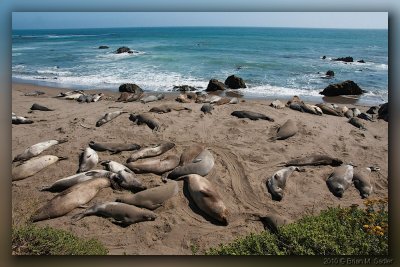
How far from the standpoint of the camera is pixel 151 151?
673cm

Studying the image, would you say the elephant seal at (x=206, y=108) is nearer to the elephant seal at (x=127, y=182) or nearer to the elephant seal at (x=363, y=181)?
the elephant seal at (x=127, y=182)

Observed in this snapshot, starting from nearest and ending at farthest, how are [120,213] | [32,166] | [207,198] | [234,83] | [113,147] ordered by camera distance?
[120,213] < [207,198] < [32,166] < [113,147] < [234,83]

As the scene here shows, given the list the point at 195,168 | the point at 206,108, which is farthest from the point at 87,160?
the point at 206,108

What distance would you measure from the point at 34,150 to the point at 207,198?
11.4 feet

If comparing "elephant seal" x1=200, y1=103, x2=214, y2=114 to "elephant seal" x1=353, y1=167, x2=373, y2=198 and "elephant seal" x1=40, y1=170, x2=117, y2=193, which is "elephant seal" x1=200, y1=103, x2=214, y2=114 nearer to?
"elephant seal" x1=40, y1=170, x2=117, y2=193

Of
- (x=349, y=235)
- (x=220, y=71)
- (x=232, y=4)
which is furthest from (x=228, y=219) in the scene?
(x=220, y=71)

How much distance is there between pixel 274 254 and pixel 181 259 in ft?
3.87

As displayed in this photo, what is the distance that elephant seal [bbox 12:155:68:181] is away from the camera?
5986 millimetres

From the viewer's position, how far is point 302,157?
6.71 m

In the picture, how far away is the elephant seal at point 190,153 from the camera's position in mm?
6414

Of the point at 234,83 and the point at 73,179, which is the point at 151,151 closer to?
the point at 73,179

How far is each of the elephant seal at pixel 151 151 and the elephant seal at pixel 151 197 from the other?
44.3 inches

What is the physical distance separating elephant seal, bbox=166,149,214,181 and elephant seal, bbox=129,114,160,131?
1.67m

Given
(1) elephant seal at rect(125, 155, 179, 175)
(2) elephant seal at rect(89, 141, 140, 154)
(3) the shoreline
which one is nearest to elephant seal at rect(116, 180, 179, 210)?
(1) elephant seal at rect(125, 155, 179, 175)
